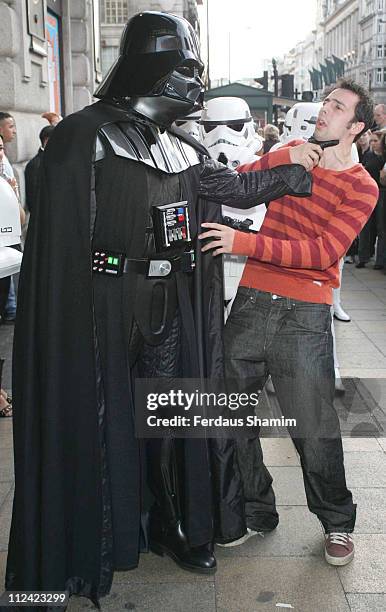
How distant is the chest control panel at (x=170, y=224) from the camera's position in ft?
8.04

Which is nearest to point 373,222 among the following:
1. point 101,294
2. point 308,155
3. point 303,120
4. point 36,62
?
point 36,62

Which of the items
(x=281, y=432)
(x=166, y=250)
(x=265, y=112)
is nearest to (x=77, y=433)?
(x=166, y=250)

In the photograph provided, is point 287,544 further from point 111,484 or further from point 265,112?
point 265,112

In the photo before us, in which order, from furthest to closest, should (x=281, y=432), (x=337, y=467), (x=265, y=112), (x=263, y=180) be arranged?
(x=265, y=112)
(x=281, y=432)
(x=337, y=467)
(x=263, y=180)

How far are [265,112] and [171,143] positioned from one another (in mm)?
16874

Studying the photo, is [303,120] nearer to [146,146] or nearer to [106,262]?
[146,146]

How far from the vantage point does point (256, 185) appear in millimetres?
2609

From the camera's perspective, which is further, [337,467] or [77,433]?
[337,467]

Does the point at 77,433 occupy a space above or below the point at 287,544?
above

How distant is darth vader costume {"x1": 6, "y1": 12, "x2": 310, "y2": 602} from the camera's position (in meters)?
2.36

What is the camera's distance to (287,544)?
301cm

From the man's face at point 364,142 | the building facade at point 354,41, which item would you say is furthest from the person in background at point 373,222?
Answer: the building facade at point 354,41

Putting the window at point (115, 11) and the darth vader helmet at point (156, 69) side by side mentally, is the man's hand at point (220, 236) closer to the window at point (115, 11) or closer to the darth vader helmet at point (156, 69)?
the darth vader helmet at point (156, 69)

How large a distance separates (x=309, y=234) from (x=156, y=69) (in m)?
0.84
